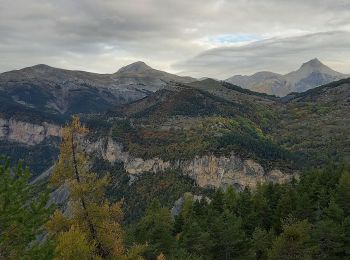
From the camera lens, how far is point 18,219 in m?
29.5

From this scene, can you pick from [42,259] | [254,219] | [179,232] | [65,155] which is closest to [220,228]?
[254,219]

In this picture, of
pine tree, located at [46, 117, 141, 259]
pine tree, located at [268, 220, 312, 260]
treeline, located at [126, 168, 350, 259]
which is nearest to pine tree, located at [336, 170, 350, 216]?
treeline, located at [126, 168, 350, 259]

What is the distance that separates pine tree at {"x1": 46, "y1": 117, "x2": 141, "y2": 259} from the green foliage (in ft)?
14.9

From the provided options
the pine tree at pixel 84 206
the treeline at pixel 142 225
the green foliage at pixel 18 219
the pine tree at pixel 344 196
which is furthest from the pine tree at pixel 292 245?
the green foliage at pixel 18 219

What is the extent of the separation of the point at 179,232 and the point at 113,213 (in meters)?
58.0

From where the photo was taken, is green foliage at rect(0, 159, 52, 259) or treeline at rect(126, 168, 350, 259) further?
treeline at rect(126, 168, 350, 259)

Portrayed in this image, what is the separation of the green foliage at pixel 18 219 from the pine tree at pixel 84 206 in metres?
4.55

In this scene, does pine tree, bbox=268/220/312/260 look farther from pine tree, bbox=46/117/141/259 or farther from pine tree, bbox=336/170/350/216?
pine tree, bbox=46/117/141/259

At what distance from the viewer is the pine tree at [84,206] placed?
36.1m

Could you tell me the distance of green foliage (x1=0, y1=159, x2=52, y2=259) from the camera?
29.3 m

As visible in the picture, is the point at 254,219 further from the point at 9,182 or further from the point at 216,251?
the point at 9,182

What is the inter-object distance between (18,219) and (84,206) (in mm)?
7669

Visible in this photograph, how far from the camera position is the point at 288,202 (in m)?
77.6

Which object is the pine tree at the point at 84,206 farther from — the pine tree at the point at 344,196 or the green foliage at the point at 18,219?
the pine tree at the point at 344,196
